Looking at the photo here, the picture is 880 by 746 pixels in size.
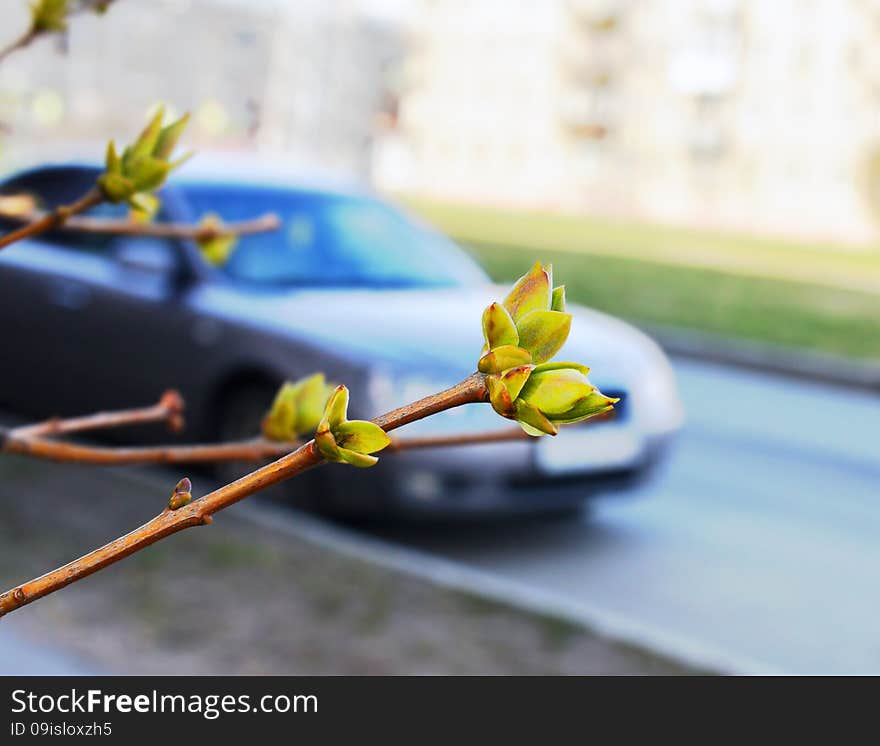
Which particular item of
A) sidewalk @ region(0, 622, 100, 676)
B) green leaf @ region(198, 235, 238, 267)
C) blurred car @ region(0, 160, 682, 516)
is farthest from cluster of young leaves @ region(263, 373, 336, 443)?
blurred car @ region(0, 160, 682, 516)

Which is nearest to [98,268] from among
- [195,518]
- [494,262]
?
[195,518]

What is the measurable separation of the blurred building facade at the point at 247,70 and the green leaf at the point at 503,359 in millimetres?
13858

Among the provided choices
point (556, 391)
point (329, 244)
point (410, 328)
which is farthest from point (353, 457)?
point (329, 244)

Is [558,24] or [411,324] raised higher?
[558,24]

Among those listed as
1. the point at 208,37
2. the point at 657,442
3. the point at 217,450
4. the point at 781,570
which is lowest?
the point at 781,570

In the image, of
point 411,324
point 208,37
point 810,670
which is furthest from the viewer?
point 208,37

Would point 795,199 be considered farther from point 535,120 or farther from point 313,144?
point 313,144

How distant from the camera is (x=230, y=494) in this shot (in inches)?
29.5

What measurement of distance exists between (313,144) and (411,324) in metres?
34.1

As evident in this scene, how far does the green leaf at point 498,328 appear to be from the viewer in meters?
0.72

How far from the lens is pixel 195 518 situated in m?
0.78

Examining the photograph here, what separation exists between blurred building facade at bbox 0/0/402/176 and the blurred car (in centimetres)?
862

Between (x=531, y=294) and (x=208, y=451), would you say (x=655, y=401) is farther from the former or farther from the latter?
(x=531, y=294)

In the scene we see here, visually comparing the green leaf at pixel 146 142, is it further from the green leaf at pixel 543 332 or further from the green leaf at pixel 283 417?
the green leaf at pixel 543 332
